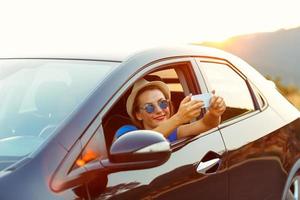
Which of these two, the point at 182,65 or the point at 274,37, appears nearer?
the point at 182,65

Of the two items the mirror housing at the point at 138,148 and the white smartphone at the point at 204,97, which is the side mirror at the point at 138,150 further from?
the white smartphone at the point at 204,97

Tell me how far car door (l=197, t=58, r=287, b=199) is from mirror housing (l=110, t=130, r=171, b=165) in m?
1.19

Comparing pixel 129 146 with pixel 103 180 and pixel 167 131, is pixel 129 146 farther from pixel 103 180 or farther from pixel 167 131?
pixel 167 131

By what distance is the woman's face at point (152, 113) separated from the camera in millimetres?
4168

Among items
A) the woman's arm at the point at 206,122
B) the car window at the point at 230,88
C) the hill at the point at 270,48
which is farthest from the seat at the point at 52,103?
the hill at the point at 270,48

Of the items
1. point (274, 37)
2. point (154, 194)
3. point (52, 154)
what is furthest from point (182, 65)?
point (274, 37)

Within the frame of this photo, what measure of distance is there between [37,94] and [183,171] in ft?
2.84

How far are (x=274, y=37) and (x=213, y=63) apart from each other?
278 ft

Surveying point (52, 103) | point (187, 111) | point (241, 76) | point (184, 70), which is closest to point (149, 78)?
point (184, 70)

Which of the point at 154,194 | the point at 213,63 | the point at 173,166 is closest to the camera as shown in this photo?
the point at 154,194

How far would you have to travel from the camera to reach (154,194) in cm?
350

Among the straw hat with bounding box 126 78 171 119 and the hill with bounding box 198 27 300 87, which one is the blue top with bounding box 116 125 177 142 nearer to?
the straw hat with bounding box 126 78 171 119

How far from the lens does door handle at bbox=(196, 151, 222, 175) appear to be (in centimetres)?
402

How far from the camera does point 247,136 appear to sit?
15.5 ft
